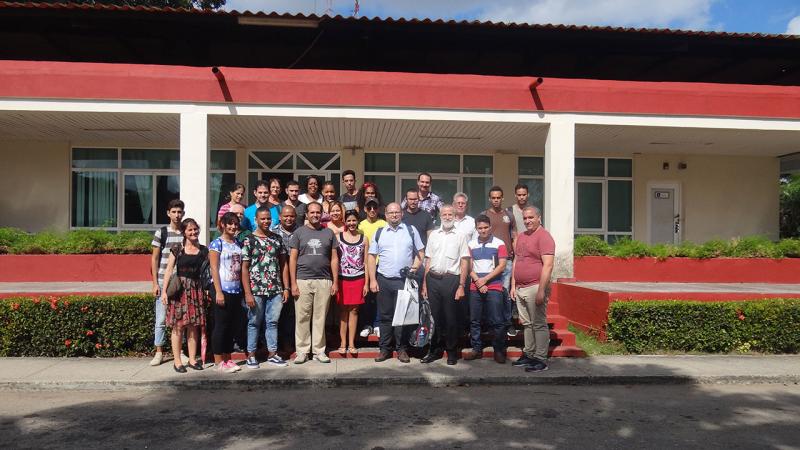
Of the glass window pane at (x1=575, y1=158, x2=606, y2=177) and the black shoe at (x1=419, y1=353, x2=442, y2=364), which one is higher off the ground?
the glass window pane at (x1=575, y1=158, x2=606, y2=177)

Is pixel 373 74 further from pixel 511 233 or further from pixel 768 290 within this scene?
pixel 768 290

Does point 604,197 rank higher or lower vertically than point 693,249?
higher

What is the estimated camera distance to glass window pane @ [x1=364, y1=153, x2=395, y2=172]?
12.9 metres

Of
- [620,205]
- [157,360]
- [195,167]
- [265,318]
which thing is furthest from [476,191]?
[157,360]

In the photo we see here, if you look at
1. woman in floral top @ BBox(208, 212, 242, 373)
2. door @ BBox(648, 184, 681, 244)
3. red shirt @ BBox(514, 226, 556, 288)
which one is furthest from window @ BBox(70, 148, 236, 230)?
door @ BBox(648, 184, 681, 244)

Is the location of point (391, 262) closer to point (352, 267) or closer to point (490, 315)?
point (352, 267)

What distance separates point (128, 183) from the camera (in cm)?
1269

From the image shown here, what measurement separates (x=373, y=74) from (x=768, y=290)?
7248mm

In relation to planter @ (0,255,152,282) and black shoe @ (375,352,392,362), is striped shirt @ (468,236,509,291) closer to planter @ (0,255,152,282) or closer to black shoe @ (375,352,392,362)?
black shoe @ (375,352,392,362)

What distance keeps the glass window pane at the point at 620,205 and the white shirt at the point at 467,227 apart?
7751mm

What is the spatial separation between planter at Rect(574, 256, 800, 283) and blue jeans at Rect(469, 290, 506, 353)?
3678 mm

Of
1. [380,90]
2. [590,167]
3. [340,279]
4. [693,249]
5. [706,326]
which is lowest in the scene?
[706,326]

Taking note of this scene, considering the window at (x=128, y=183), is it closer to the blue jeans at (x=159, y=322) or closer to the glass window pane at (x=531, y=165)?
the blue jeans at (x=159, y=322)

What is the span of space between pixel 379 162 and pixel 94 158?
6385 millimetres
